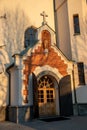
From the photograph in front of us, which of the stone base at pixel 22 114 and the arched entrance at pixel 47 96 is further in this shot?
the arched entrance at pixel 47 96

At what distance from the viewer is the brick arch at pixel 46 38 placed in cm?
1478

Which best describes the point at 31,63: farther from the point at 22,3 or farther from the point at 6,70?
the point at 22,3

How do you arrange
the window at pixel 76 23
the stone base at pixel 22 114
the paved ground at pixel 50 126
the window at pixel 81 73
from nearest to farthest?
the paved ground at pixel 50 126 → the stone base at pixel 22 114 → the window at pixel 81 73 → the window at pixel 76 23

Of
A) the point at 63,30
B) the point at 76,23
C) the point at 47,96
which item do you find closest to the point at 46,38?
the point at 63,30

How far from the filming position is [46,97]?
48.3 ft

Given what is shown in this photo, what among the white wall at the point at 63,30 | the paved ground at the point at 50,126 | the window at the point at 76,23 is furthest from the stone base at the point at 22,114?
the window at the point at 76,23

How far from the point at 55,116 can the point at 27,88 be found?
281cm

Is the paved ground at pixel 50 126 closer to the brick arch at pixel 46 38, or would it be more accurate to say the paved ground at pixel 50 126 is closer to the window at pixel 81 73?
the window at pixel 81 73

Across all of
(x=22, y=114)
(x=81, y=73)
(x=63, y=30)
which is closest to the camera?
(x=22, y=114)

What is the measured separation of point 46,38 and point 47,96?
4246 mm

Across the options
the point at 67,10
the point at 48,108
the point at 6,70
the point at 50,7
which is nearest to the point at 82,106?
the point at 48,108

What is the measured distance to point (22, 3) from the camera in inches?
699

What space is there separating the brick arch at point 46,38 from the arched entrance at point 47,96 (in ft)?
7.38

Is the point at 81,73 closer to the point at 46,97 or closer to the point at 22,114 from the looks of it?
the point at 46,97
